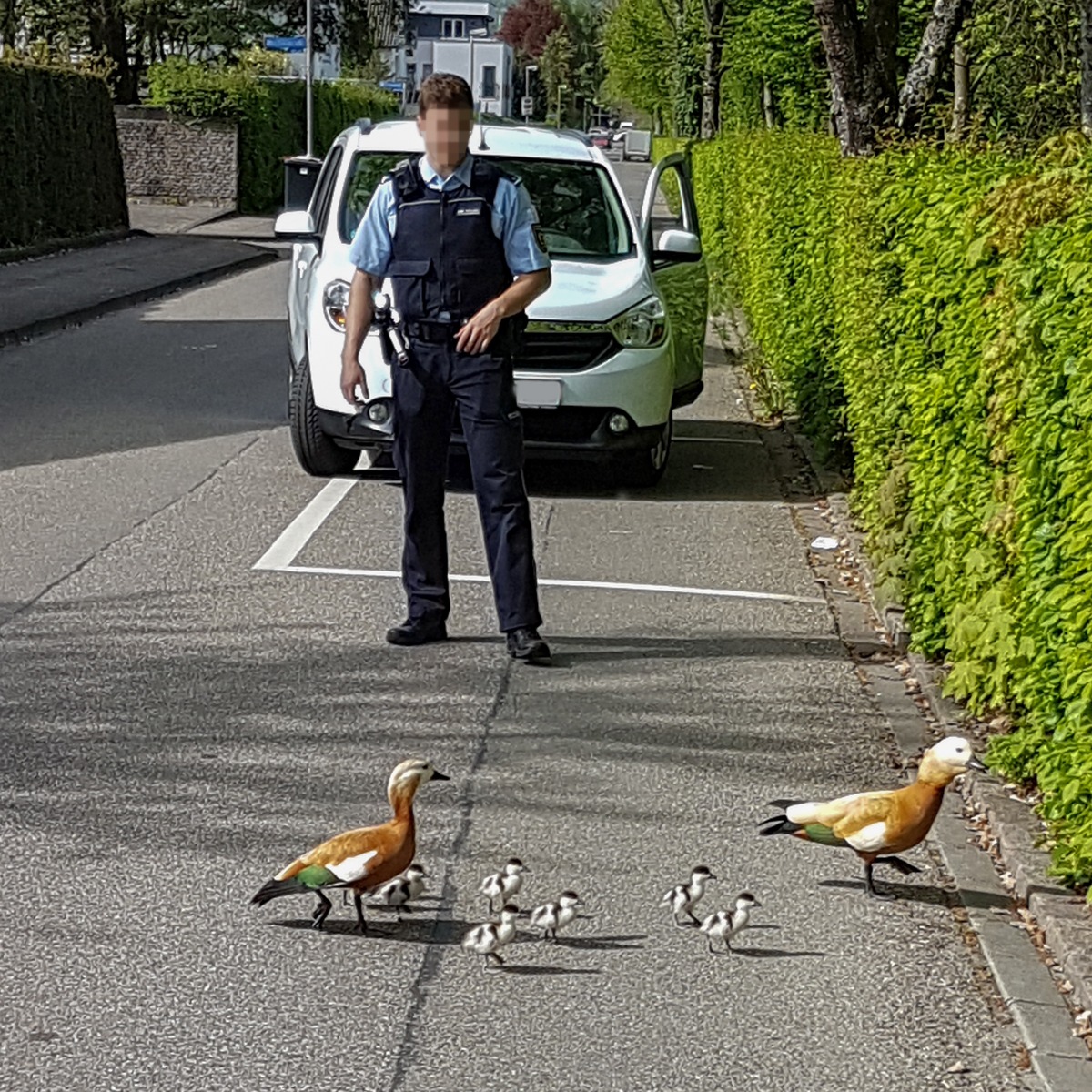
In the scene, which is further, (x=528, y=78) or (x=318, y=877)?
(x=528, y=78)

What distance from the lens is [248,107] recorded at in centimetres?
4744

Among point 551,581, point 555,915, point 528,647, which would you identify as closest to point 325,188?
point 551,581

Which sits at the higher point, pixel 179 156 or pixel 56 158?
pixel 56 158

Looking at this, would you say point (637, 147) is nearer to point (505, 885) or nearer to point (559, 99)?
point (559, 99)

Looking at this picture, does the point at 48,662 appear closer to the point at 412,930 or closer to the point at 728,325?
the point at 412,930

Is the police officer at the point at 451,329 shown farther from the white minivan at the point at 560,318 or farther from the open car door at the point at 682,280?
the open car door at the point at 682,280

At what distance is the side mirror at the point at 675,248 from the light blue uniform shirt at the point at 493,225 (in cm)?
450

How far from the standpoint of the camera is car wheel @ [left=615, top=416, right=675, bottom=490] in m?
12.2

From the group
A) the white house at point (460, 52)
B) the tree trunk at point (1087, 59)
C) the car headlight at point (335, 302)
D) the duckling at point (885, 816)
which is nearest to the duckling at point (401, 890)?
the duckling at point (885, 816)

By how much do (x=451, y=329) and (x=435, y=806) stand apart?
7.73 feet

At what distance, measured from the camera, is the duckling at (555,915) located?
513 cm

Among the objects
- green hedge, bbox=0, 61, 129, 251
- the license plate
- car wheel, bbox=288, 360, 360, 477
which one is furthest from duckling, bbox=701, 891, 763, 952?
green hedge, bbox=0, 61, 129, 251

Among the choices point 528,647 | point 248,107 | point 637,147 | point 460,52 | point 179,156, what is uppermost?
point 528,647

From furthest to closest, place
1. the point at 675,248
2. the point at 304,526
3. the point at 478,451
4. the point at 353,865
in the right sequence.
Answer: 1. the point at 675,248
2. the point at 304,526
3. the point at 478,451
4. the point at 353,865
